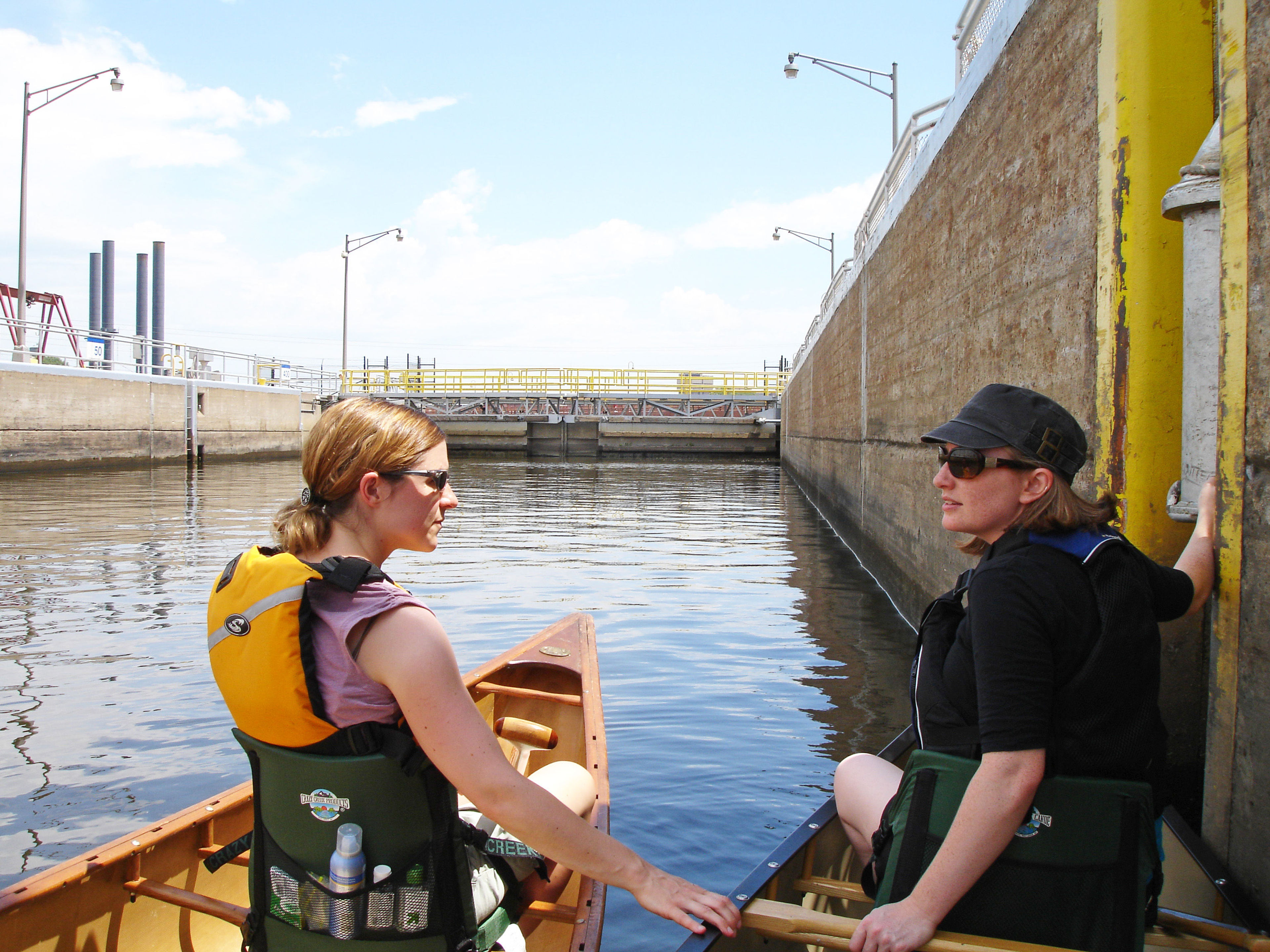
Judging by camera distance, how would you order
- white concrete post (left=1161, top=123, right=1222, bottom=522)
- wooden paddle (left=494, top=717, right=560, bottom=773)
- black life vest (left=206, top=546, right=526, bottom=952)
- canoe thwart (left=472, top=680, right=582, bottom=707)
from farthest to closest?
canoe thwart (left=472, top=680, right=582, bottom=707)
wooden paddle (left=494, top=717, right=560, bottom=773)
white concrete post (left=1161, top=123, right=1222, bottom=522)
black life vest (left=206, top=546, right=526, bottom=952)

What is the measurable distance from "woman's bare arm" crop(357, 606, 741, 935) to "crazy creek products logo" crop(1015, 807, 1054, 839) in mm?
606

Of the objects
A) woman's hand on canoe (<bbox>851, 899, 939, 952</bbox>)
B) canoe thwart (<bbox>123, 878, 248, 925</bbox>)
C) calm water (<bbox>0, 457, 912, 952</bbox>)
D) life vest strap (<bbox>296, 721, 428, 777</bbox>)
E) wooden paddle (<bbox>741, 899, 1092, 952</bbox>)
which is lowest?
calm water (<bbox>0, 457, 912, 952</bbox>)

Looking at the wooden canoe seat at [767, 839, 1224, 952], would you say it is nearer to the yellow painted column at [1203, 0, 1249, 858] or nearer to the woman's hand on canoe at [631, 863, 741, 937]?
the woman's hand on canoe at [631, 863, 741, 937]

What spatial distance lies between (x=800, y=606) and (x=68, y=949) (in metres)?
6.76

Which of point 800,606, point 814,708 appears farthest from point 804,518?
point 814,708

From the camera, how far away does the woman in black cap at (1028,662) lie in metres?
1.71

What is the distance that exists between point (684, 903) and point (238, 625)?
1.08 m

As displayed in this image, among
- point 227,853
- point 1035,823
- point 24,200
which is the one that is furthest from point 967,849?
point 24,200

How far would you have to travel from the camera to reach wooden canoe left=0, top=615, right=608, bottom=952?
2.29m

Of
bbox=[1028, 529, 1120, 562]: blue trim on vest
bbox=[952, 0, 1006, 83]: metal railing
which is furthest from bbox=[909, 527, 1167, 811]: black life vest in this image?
bbox=[952, 0, 1006, 83]: metal railing

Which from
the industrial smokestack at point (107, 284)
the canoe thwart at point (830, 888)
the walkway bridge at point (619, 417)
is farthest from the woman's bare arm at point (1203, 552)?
the industrial smokestack at point (107, 284)

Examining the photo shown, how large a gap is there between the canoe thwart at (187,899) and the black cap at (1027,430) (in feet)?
6.72

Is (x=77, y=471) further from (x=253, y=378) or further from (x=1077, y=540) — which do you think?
(x=1077, y=540)

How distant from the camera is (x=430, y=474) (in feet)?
6.81
